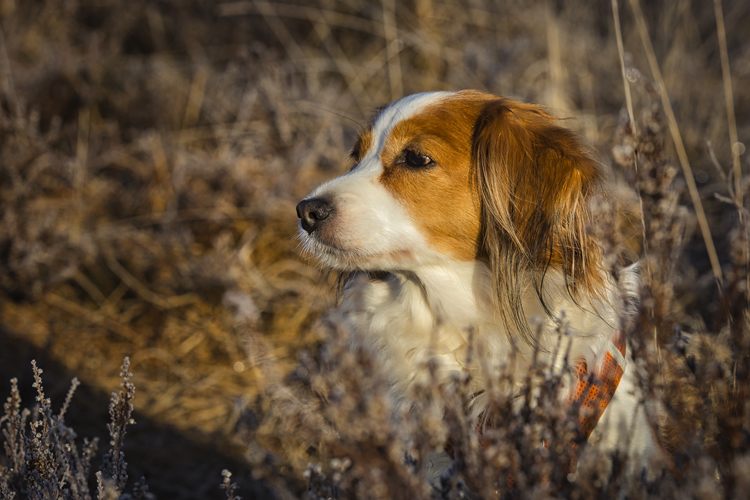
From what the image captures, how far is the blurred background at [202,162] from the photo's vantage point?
2.92 metres

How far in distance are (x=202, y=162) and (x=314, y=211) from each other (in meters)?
2.06

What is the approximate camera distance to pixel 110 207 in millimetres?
3816

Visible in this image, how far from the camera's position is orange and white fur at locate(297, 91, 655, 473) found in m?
1.69

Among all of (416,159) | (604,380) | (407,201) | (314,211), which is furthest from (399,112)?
(604,380)

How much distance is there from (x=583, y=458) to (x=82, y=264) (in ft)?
10.6

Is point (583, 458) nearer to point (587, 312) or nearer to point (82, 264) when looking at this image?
point (587, 312)

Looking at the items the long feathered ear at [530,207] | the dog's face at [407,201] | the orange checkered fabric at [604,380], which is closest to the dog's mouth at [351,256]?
the dog's face at [407,201]

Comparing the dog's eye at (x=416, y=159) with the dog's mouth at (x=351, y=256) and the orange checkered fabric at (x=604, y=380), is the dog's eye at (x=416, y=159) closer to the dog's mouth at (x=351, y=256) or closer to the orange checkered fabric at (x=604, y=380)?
the dog's mouth at (x=351, y=256)

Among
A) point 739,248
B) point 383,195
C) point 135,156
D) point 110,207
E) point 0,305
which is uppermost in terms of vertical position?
point 739,248

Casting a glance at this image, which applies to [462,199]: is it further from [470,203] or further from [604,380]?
[604,380]

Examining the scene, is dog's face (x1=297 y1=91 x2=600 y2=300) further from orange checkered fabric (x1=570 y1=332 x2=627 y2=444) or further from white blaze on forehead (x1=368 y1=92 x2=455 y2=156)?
orange checkered fabric (x1=570 y1=332 x2=627 y2=444)

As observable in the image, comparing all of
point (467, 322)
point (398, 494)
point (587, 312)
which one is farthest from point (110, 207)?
point (398, 494)

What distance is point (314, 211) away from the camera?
1737 mm

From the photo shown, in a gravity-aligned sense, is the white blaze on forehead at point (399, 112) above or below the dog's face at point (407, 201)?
above
